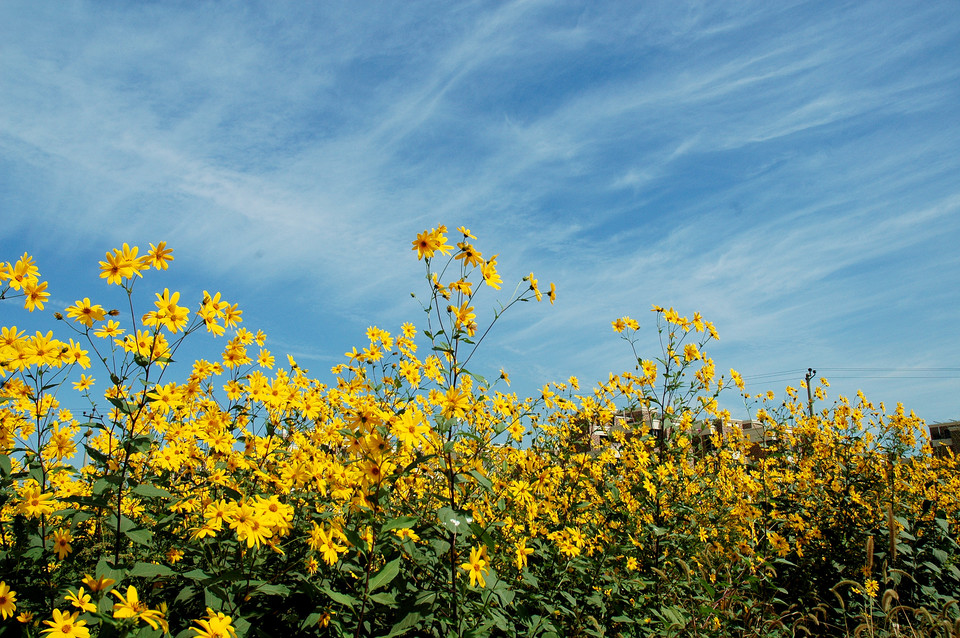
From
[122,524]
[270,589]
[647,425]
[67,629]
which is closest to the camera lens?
[67,629]

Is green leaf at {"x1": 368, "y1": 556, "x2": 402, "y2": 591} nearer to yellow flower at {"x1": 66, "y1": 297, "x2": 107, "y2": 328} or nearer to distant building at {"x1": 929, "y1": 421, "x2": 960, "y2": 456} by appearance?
yellow flower at {"x1": 66, "y1": 297, "x2": 107, "y2": 328}

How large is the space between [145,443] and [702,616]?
11.2 feet

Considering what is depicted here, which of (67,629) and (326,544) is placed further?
(326,544)

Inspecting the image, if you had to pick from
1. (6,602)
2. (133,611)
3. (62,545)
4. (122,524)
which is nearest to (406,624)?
(133,611)

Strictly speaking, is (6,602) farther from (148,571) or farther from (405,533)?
(405,533)

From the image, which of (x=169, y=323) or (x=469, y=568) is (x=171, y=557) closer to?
(x=169, y=323)

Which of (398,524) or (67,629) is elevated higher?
(398,524)

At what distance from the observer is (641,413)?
19.3 ft

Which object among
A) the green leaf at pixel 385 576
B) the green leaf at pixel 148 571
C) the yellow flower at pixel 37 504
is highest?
the yellow flower at pixel 37 504

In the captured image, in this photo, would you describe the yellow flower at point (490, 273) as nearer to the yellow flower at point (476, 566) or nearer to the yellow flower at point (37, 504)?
the yellow flower at point (476, 566)

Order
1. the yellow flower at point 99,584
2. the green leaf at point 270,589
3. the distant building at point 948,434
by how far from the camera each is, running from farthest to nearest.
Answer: the distant building at point 948,434 → the green leaf at point 270,589 → the yellow flower at point 99,584

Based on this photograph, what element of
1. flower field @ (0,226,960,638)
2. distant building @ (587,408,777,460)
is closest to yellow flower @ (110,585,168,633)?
flower field @ (0,226,960,638)

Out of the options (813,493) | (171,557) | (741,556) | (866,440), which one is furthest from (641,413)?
(171,557)

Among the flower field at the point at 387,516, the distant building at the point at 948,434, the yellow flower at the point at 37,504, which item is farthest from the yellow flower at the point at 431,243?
the distant building at the point at 948,434
